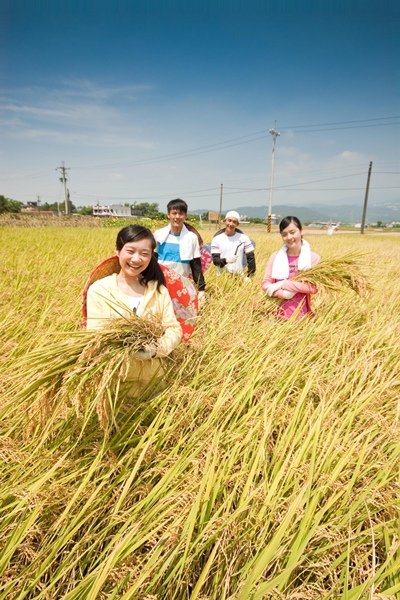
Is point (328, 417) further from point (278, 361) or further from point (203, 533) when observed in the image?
point (203, 533)

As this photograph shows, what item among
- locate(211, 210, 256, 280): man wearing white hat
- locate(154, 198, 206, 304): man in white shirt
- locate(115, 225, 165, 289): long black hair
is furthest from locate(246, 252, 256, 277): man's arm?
locate(115, 225, 165, 289): long black hair

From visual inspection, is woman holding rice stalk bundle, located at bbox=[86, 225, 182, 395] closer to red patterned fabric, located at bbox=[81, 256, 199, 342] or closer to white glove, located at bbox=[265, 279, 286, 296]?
red patterned fabric, located at bbox=[81, 256, 199, 342]

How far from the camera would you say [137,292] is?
1.60m

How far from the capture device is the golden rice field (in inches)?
35.8

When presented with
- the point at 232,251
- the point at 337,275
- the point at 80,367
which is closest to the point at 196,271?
the point at 232,251

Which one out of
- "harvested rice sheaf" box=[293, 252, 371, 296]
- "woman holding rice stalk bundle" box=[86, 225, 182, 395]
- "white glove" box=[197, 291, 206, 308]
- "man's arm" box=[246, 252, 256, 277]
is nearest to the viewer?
"woman holding rice stalk bundle" box=[86, 225, 182, 395]

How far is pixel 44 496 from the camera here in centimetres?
108

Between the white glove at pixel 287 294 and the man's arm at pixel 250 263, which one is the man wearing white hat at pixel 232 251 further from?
the white glove at pixel 287 294

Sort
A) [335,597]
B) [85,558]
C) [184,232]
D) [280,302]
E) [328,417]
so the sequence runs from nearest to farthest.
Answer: [335,597] → [85,558] → [328,417] → [280,302] → [184,232]

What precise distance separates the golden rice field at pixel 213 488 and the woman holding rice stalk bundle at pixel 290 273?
781mm

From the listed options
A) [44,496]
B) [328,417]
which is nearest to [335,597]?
[328,417]

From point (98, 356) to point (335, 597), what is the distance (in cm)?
99

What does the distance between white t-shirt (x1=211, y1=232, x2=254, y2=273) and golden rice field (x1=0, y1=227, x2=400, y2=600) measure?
2.12 metres

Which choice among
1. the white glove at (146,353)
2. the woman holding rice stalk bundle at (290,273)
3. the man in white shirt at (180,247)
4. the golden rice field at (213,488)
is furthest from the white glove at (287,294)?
the white glove at (146,353)
